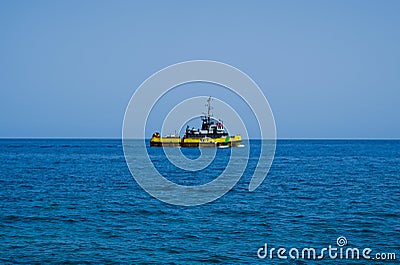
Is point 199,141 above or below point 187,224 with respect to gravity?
above

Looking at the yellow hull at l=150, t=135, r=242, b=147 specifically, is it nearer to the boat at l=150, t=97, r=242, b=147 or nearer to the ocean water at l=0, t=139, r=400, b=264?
the boat at l=150, t=97, r=242, b=147

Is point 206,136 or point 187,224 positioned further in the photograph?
point 206,136

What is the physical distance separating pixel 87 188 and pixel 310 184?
68.3 ft

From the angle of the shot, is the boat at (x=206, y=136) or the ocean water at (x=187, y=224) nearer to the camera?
the ocean water at (x=187, y=224)

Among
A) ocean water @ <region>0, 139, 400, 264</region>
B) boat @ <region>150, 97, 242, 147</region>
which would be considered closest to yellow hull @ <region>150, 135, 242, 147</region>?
boat @ <region>150, 97, 242, 147</region>

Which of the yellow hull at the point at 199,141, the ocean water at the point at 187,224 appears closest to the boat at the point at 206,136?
the yellow hull at the point at 199,141

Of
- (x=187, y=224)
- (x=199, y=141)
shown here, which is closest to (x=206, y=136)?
(x=199, y=141)

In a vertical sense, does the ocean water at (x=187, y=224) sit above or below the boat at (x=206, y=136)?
below

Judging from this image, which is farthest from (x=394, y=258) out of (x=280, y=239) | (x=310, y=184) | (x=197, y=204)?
(x=310, y=184)

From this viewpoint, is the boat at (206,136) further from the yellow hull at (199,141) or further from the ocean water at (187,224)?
the ocean water at (187,224)

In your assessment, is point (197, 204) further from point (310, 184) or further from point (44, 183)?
point (44, 183)

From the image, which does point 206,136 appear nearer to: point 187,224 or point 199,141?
point 199,141

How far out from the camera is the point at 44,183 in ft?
151

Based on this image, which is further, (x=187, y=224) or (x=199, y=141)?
(x=199, y=141)
